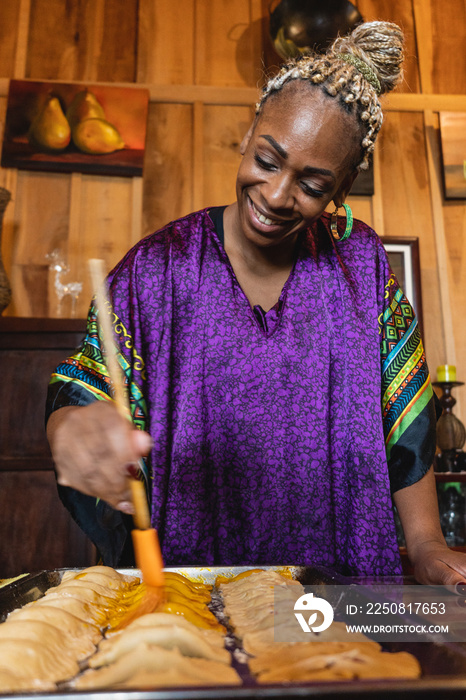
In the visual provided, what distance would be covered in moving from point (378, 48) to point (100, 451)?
1.18m

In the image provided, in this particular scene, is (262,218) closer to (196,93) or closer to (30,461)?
(30,461)

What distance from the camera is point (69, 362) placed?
1.34 meters

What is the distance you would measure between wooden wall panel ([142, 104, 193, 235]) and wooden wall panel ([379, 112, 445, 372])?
41.9 inches

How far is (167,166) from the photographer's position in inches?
126

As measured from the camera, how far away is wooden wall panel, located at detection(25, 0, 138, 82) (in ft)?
10.6

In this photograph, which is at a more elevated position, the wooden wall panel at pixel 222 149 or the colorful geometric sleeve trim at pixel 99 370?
the wooden wall panel at pixel 222 149

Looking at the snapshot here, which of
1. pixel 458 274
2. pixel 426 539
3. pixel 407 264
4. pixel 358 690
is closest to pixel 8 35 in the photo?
pixel 407 264

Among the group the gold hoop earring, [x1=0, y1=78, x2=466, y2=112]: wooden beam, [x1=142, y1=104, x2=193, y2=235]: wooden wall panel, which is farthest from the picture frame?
the gold hoop earring

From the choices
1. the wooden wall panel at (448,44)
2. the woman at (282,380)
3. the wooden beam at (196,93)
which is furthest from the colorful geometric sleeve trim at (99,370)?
the wooden wall panel at (448,44)

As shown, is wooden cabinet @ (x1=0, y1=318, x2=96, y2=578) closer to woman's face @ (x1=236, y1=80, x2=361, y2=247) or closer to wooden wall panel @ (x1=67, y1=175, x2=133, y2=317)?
wooden wall panel @ (x1=67, y1=175, x2=133, y2=317)

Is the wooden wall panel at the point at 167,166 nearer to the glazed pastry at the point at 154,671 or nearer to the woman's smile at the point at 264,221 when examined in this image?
the woman's smile at the point at 264,221

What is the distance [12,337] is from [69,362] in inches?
47.2

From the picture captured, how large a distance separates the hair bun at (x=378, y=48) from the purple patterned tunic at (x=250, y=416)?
0.56m

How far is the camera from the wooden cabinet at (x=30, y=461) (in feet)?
7.53
